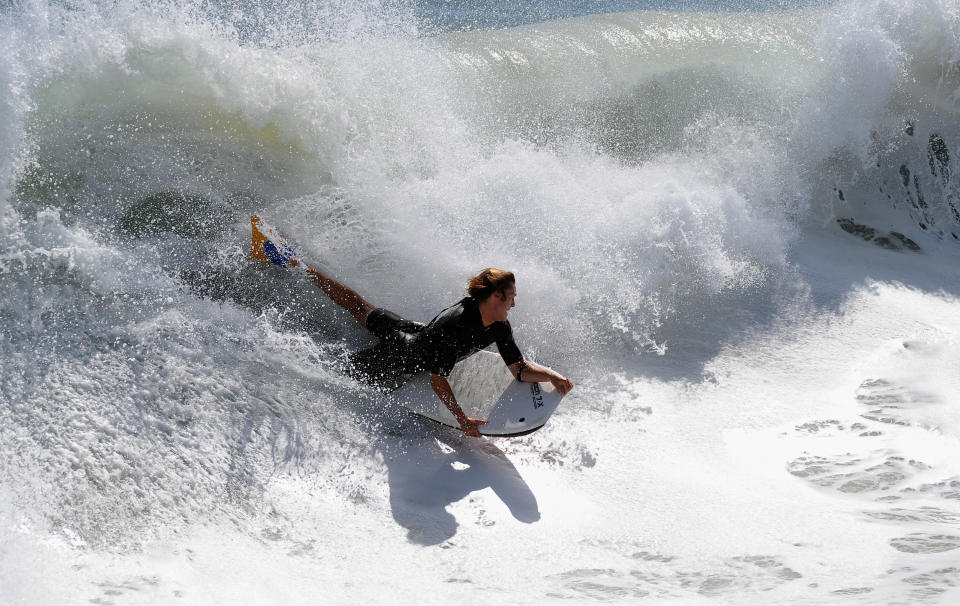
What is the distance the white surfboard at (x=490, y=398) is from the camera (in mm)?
4363

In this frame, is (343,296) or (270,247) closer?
(343,296)

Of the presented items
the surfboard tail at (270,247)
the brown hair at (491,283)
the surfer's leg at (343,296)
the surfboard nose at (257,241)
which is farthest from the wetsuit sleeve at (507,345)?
the surfboard nose at (257,241)

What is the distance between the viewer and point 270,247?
5219 mm

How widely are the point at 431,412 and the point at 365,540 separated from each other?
1.02 m

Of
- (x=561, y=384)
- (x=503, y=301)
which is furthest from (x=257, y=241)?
(x=561, y=384)

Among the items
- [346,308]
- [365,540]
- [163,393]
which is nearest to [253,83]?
[346,308]

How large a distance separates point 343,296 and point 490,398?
1216mm

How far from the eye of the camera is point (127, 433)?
3.74 metres

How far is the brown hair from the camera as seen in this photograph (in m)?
4.09

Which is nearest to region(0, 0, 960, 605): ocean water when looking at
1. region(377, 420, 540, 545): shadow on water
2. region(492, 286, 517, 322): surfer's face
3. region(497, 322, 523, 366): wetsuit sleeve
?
region(377, 420, 540, 545): shadow on water

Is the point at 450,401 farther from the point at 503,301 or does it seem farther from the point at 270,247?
the point at 270,247

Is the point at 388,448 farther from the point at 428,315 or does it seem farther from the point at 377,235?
the point at 377,235

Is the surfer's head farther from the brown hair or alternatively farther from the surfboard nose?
the surfboard nose

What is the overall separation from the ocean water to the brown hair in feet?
2.91
